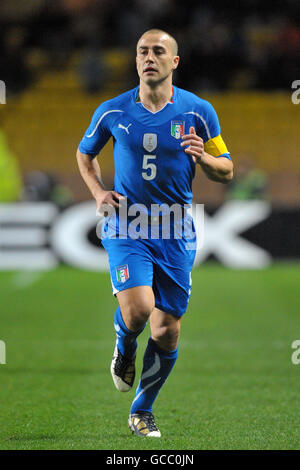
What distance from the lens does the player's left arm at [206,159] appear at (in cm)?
474

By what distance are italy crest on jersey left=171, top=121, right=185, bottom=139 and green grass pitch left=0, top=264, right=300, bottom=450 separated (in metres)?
1.79

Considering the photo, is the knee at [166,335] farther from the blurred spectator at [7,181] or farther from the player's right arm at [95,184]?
the blurred spectator at [7,181]

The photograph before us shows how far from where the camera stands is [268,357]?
777 centimetres

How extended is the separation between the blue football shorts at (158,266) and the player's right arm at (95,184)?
260 millimetres

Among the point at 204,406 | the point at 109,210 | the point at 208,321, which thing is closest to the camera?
the point at 109,210

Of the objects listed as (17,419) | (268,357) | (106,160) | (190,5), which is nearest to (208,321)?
(268,357)

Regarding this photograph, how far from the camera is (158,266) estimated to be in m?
5.05

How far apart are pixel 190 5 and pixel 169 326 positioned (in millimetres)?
17827

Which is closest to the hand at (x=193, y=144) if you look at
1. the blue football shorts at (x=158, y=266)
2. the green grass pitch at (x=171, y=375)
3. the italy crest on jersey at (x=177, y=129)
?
the italy crest on jersey at (x=177, y=129)

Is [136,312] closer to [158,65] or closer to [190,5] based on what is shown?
[158,65]

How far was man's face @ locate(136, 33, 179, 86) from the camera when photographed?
4.93 meters

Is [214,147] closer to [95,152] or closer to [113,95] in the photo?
[95,152]

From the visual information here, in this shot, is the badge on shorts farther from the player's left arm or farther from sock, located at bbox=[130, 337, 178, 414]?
the player's left arm

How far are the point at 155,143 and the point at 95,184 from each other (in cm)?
48
